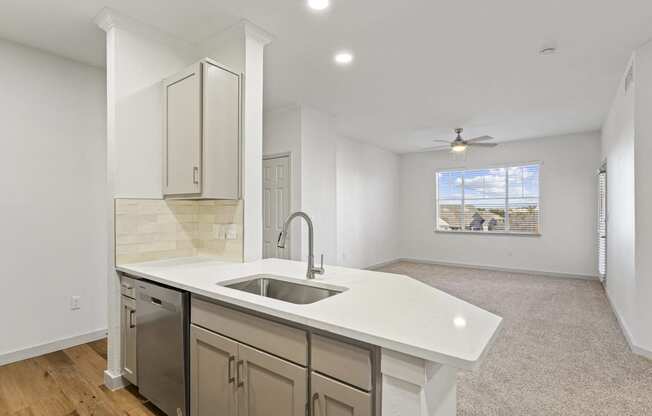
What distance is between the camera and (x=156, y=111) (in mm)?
2668

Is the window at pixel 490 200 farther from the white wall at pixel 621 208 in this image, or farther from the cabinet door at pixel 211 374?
the cabinet door at pixel 211 374

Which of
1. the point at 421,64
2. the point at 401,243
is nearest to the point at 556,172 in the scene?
the point at 401,243

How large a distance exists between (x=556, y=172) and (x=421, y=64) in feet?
15.6

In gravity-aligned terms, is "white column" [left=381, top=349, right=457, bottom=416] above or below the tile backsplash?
below

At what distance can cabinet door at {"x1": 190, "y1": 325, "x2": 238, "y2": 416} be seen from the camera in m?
1.60

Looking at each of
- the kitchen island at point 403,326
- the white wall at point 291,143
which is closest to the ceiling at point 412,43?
the white wall at point 291,143

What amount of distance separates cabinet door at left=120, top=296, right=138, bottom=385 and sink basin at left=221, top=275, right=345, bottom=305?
0.86 meters

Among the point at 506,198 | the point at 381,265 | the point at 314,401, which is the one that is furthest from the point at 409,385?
the point at 506,198

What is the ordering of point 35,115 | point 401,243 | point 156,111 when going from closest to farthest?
point 156,111 → point 35,115 → point 401,243

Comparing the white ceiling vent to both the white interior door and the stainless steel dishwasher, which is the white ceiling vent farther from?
the stainless steel dishwasher

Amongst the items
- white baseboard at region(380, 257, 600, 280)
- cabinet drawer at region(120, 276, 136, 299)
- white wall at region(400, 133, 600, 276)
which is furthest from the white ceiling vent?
cabinet drawer at region(120, 276, 136, 299)

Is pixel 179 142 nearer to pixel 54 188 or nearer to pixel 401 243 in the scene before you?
pixel 54 188

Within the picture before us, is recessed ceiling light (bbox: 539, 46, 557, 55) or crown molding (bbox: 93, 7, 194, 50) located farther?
recessed ceiling light (bbox: 539, 46, 557, 55)

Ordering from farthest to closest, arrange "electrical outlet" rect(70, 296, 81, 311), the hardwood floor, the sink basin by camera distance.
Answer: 1. "electrical outlet" rect(70, 296, 81, 311)
2. the hardwood floor
3. the sink basin
